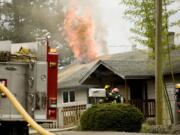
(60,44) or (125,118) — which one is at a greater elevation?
(60,44)

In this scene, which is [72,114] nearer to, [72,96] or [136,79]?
[136,79]

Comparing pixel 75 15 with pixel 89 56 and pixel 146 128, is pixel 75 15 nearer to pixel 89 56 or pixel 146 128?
pixel 89 56

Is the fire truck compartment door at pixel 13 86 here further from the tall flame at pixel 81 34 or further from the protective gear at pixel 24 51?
the tall flame at pixel 81 34

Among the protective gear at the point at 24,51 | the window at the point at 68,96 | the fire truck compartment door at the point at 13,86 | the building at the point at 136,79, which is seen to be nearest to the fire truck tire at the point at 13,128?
the fire truck compartment door at the point at 13,86

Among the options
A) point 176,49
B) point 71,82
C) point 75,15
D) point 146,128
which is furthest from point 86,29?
point 146,128

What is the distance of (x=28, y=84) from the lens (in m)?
11.8

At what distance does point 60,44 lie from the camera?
5512 cm

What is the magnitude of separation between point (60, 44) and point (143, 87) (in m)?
27.3

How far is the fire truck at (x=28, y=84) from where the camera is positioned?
38.0ft

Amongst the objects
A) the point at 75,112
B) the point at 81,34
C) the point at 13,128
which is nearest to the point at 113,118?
the point at 13,128

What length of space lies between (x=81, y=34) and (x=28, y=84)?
106 ft

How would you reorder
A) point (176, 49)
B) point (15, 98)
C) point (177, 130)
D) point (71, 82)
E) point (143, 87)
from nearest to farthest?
point (15, 98), point (177, 130), point (176, 49), point (143, 87), point (71, 82)

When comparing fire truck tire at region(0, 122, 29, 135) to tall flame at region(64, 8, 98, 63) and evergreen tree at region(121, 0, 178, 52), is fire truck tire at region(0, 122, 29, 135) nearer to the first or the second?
evergreen tree at region(121, 0, 178, 52)

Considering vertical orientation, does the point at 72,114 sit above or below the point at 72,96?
below
